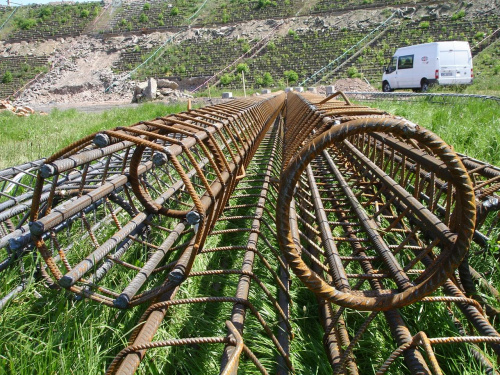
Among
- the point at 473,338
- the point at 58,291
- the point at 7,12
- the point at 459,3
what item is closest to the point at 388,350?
the point at 473,338

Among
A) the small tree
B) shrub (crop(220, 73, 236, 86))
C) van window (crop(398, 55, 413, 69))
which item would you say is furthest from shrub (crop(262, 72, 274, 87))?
the small tree

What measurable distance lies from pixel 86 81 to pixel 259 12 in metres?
22.3

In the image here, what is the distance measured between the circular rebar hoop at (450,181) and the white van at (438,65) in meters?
20.5

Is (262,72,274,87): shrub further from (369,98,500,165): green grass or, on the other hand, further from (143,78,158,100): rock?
(369,98,500,165): green grass

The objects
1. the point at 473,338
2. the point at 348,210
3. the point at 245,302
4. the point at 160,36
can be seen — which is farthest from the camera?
the point at 160,36

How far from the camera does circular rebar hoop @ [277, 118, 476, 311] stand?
47.7 inches

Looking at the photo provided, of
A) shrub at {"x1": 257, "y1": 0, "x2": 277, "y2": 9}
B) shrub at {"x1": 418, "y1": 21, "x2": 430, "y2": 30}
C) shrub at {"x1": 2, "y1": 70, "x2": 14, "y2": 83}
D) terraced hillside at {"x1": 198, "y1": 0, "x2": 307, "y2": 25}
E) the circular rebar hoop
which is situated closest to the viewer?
the circular rebar hoop

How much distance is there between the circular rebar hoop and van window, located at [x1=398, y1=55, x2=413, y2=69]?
71.9 feet

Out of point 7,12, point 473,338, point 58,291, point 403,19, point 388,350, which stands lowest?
point 388,350

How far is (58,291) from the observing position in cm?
206

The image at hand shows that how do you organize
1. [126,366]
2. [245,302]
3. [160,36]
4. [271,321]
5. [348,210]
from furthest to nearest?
[160,36] → [348,210] → [271,321] → [245,302] → [126,366]

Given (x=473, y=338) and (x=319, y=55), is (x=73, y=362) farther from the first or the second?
(x=319, y=55)

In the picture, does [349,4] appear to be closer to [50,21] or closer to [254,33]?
[254,33]

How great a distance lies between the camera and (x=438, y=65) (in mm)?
19516
